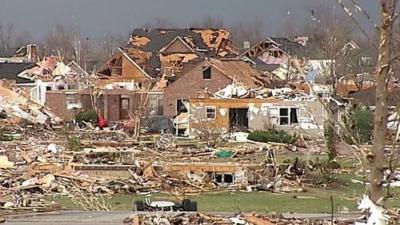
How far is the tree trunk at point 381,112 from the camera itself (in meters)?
3.50

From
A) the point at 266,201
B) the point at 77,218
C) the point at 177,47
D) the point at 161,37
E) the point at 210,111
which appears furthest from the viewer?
the point at 161,37

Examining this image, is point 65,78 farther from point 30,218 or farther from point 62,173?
point 30,218

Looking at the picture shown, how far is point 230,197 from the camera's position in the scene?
26688mm

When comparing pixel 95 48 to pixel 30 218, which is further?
pixel 95 48

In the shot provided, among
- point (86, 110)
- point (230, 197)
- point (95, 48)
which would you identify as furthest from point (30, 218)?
point (95, 48)

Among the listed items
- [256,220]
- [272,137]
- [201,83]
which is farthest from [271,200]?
[201,83]

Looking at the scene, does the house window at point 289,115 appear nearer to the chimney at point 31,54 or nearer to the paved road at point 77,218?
the paved road at point 77,218

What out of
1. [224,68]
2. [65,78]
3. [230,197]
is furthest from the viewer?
[65,78]

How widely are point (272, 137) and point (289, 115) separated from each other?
4.38 metres

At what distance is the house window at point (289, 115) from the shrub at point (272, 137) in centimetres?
302

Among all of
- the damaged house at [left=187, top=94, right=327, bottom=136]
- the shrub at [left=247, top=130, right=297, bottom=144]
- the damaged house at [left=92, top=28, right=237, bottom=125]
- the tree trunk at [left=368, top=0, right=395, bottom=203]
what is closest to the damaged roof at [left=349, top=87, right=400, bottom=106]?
the tree trunk at [left=368, top=0, right=395, bottom=203]

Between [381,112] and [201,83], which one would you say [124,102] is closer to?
[201,83]

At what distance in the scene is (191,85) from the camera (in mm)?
58594

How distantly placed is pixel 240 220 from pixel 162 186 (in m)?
15.0
